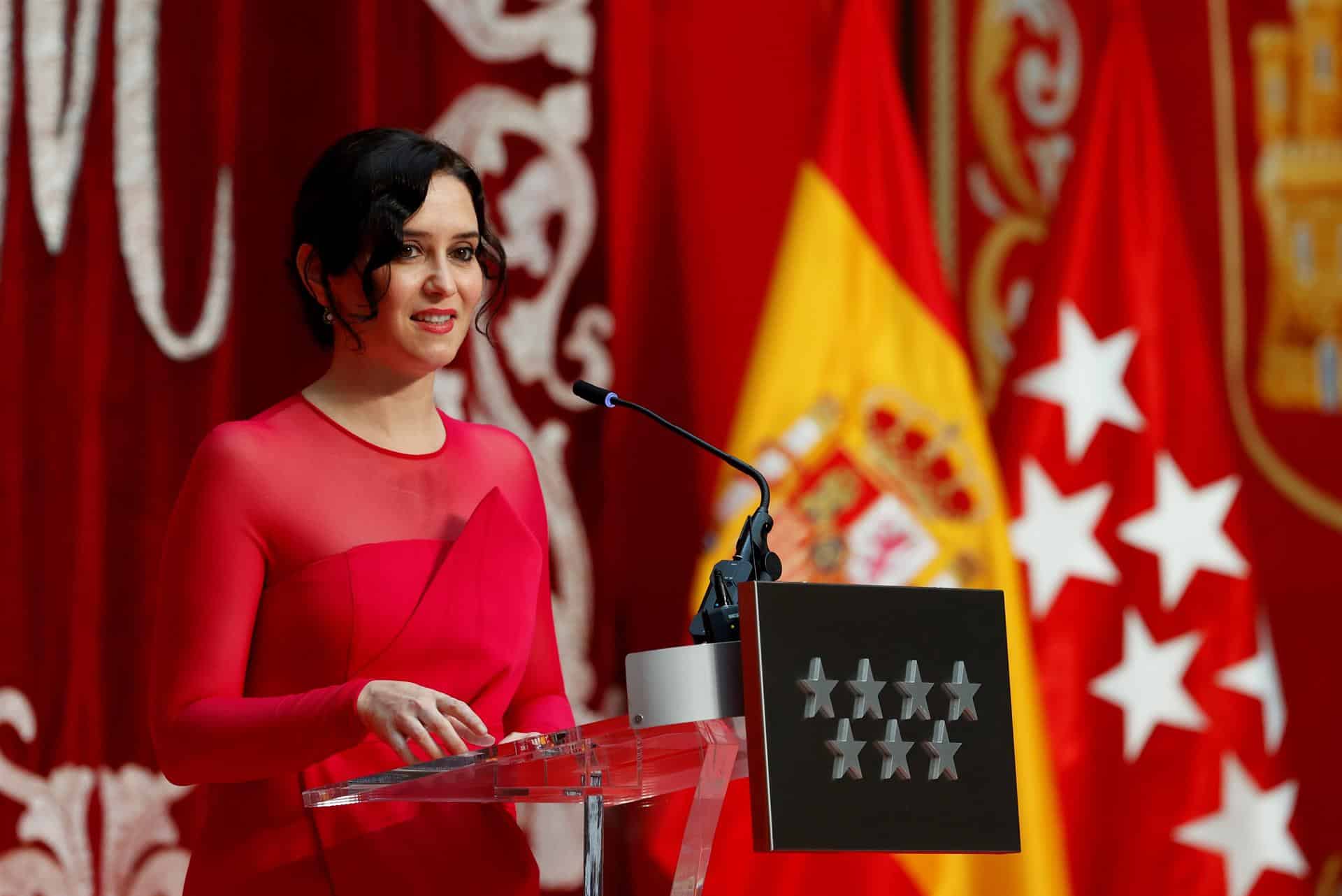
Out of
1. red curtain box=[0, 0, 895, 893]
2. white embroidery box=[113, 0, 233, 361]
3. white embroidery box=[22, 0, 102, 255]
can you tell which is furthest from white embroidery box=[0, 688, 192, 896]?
white embroidery box=[22, 0, 102, 255]

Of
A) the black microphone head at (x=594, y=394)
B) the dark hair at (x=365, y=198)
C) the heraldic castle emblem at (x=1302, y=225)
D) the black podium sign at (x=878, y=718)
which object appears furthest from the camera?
the heraldic castle emblem at (x=1302, y=225)

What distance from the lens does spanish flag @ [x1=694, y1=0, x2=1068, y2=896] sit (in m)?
2.13

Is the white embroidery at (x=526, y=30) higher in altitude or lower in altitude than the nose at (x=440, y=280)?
higher

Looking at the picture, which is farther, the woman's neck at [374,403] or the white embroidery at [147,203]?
the white embroidery at [147,203]

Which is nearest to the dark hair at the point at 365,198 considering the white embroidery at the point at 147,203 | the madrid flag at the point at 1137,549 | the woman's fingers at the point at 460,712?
the woman's fingers at the point at 460,712

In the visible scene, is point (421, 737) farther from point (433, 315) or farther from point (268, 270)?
point (268, 270)

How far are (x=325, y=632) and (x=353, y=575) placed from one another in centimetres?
5

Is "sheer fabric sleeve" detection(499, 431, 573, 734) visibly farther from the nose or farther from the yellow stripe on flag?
the yellow stripe on flag

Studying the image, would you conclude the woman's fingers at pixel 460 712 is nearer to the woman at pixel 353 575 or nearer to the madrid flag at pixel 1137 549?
the woman at pixel 353 575

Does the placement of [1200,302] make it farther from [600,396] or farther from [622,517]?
[600,396]

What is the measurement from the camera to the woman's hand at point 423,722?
107cm

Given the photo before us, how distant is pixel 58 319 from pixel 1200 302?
5.14 ft

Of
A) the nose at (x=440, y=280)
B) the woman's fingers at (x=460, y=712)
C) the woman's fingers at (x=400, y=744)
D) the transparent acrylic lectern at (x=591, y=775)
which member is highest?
the nose at (x=440, y=280)

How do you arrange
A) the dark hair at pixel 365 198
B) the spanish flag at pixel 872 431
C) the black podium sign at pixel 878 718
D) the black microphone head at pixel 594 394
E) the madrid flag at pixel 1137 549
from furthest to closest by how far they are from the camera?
the madrid flag at pixel 1137 549 → the spanish flag at pixel 872 431 → the dark hair at pixel 365 198 → the black microphone head at pixel 594 394 → the black podium sign at pixel 878 718
